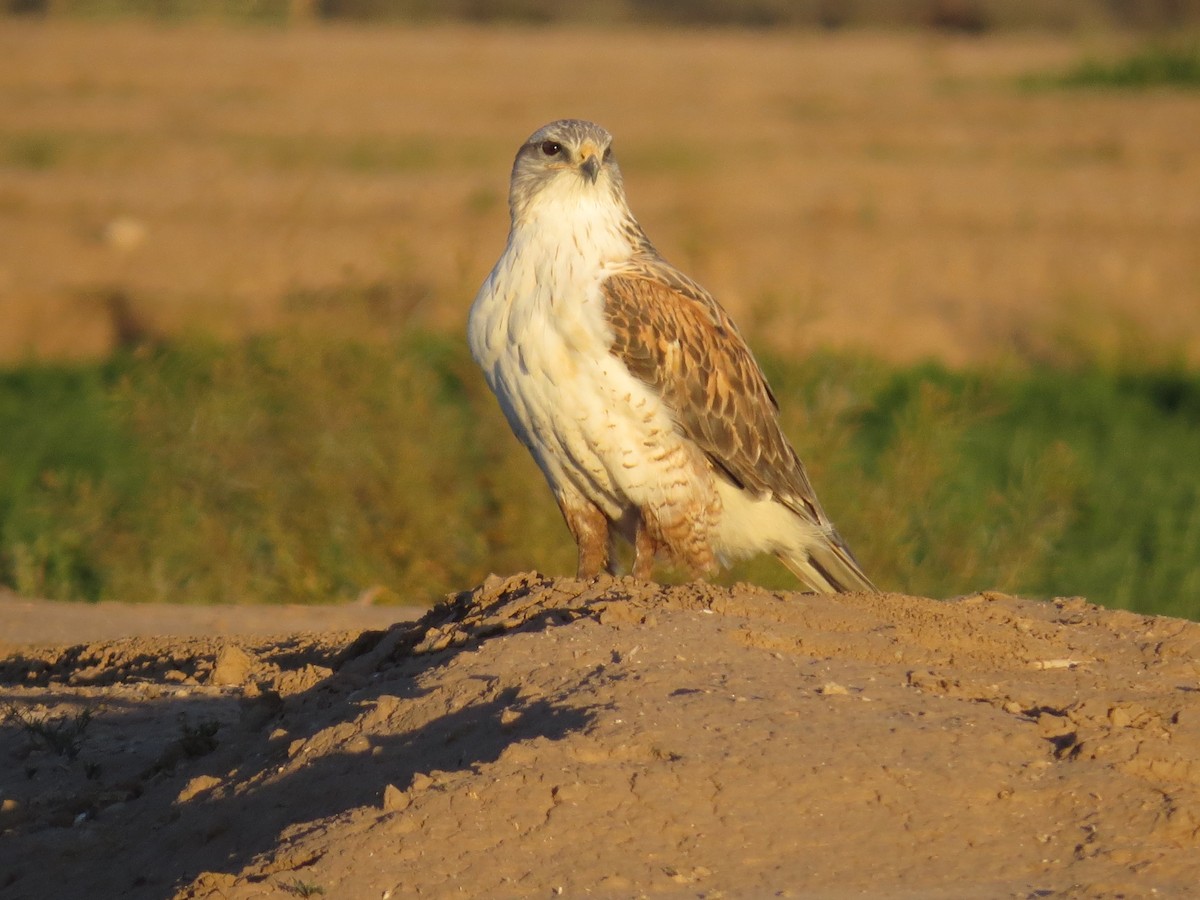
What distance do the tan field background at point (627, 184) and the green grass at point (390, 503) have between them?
908mm

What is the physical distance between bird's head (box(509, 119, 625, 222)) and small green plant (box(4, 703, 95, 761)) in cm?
216

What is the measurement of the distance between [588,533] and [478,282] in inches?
301

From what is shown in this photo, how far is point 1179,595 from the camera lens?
9.29m

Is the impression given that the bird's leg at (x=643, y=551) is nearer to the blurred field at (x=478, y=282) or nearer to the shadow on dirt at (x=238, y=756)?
the shadow on dirt at (x=238, y=756)

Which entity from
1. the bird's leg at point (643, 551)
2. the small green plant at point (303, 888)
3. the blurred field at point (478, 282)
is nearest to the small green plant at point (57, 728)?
the small green plant at point (303, 888)

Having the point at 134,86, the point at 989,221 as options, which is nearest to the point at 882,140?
the point at 989,221

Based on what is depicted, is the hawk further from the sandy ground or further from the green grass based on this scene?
the green grass

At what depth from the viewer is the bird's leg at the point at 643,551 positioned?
247 inches

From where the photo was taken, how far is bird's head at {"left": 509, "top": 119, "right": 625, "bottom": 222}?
6.11m

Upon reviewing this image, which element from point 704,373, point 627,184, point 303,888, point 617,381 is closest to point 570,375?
point 617,381

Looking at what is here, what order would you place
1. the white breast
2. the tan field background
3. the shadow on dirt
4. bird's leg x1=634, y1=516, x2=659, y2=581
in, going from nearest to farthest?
the shadow on dirt → the white breast → bird's leg x1=634, y1=516, x2=659, y2=581 → the tan field background

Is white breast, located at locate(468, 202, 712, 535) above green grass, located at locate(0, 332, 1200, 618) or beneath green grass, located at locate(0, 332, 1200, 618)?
above

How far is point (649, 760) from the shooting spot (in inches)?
162

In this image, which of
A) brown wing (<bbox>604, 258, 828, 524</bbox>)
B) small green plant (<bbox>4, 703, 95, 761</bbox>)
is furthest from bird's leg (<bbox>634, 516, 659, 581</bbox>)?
small green plant (<bbox>4, 703, 95, 761</bbox>)
